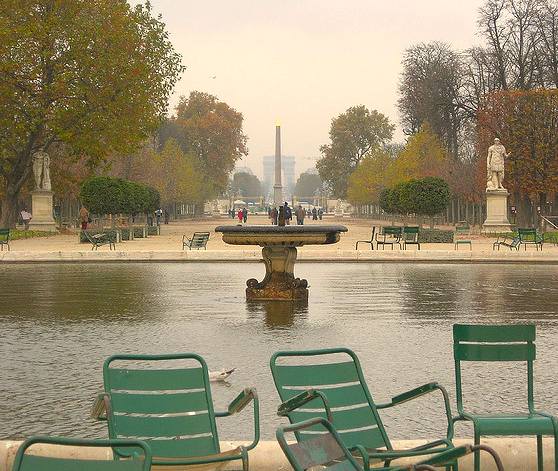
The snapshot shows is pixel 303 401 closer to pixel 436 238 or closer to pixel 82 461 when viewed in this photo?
pixel 82 461

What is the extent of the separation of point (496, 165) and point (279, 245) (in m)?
37.5

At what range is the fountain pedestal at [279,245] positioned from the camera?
58.7 ft

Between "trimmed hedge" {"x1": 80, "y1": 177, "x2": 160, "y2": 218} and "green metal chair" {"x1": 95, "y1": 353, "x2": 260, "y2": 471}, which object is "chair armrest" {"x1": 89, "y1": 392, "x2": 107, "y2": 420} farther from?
"trimmed hedge" {"x1": 80, "y1": 177, "x2": 160, "y2": 218}

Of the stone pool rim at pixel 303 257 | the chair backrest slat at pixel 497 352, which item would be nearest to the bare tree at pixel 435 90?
the stone pool rim at pixel 303 257

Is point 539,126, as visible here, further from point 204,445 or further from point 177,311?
point 204,445

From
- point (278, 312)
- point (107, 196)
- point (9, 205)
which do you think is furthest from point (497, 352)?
point (9, 205)

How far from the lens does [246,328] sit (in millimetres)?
14984

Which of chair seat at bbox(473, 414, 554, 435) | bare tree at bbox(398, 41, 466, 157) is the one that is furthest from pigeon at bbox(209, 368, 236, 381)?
bare tree at bbox(398, 41, 466, 157)

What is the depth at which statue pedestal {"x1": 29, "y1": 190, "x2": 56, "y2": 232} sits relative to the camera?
192 ft

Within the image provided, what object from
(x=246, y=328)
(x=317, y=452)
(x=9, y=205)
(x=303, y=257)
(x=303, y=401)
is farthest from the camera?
(x=9, y=205)

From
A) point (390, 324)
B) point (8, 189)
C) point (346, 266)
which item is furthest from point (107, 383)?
point (8, 189)

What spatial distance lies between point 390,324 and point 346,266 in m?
13.7

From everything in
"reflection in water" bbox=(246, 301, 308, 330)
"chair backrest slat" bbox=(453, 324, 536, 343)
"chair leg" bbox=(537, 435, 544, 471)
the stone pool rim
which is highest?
"chair backrest slat" bbox=(453, 324, 536, 343)

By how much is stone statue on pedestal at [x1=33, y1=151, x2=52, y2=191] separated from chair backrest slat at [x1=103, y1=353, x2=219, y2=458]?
177 ft
